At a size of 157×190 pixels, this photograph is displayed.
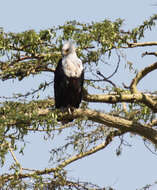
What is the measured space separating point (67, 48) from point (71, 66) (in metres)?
0.23

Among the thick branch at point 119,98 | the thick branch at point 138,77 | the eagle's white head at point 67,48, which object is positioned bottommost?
the thick branch at point 119,98

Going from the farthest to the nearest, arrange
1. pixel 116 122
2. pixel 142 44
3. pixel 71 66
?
pixel 142 44, pixel 71 66, pixel 116 122

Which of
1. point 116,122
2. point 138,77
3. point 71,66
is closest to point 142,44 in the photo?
point 138,77

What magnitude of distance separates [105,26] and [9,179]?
223 cm

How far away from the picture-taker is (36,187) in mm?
5422

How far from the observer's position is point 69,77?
6.00m

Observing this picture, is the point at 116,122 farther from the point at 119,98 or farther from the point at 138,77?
the point at 138,77

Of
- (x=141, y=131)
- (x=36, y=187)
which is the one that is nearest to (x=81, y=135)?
(x=141, y=131)

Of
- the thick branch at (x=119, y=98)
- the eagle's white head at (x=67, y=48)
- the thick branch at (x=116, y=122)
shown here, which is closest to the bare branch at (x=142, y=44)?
the thick branch at (x=119, y=98)

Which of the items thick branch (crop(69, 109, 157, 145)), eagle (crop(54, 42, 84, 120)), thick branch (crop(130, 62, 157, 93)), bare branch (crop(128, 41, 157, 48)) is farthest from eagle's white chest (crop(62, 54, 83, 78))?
thick branch (crop(130, 62, 157, 93))

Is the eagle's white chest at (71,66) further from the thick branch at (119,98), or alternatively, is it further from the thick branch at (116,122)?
the thick branch at (116,122)

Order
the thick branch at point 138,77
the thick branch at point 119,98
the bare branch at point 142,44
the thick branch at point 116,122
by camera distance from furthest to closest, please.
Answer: the thick branch at point 138,77 → the bare branch at point 142,44 → the thick branch at point 119,98 → the thick branch at point 116,122

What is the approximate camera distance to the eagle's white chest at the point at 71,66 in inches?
237

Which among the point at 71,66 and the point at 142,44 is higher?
the point at 142,44
